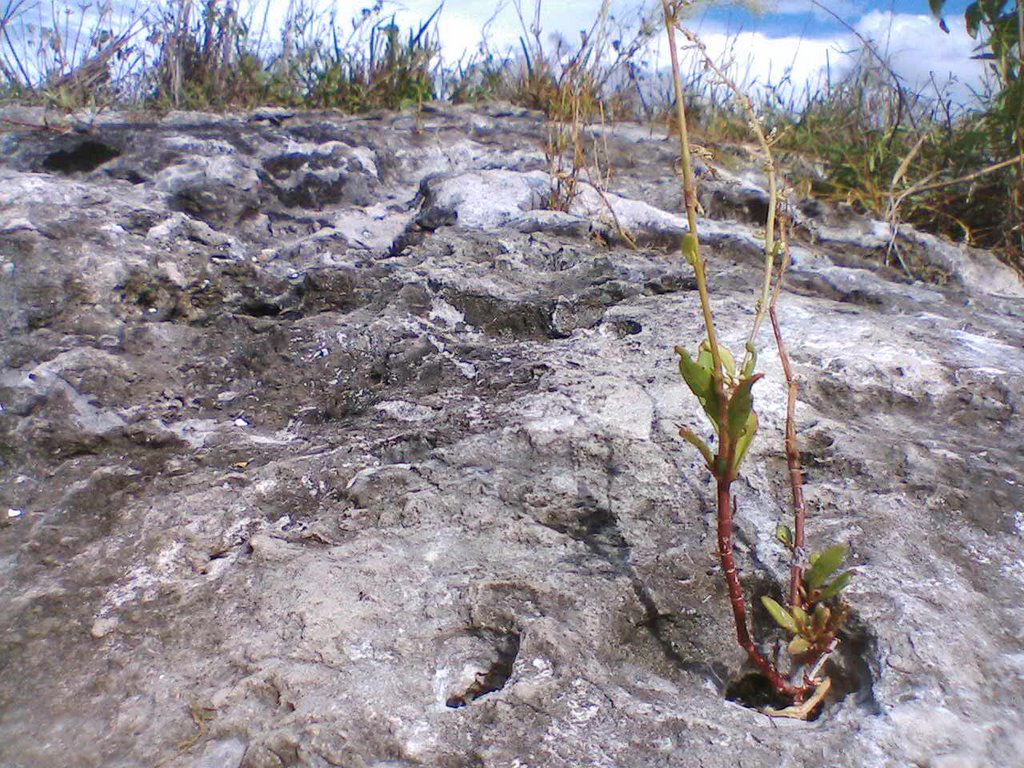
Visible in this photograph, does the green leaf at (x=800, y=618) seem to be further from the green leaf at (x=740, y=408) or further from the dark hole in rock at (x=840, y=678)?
the green leaf at (x=740, y=408)

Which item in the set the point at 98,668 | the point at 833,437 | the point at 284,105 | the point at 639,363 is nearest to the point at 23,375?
the point at 98,668

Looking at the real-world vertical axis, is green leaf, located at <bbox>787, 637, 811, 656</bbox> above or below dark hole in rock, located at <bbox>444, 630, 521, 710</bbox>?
above

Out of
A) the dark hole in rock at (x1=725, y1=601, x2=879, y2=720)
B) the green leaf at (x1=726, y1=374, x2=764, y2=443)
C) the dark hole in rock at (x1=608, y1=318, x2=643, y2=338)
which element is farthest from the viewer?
the dark hole in rock at (x1=608, y1=318, x2=643, y2=338)

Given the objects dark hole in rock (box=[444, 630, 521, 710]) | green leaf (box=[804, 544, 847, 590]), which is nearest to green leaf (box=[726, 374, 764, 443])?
green leaf (box=[804, 544, 847, 590])

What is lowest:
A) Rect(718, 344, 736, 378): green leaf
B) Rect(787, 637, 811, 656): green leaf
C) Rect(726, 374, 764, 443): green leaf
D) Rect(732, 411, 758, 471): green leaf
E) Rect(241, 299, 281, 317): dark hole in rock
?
Rect(787, 637, 811, 656): green leaf

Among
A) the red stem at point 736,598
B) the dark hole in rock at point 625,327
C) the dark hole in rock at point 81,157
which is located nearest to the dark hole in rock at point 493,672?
the red stem at point 736,598

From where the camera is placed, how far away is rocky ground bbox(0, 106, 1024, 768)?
1.01 metres

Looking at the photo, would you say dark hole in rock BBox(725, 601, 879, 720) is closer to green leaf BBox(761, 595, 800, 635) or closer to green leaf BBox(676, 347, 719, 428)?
green leaf BBox(761, 595, 800, 635)

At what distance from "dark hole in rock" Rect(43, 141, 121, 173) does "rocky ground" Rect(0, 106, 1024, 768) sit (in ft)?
0.29

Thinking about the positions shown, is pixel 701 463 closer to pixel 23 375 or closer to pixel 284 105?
pixel 23 375

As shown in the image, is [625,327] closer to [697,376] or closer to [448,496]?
[448,496]

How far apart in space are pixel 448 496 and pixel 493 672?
317mm

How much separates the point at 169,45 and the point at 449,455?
3004mm

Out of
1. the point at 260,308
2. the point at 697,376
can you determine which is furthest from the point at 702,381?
the point at 260,308
